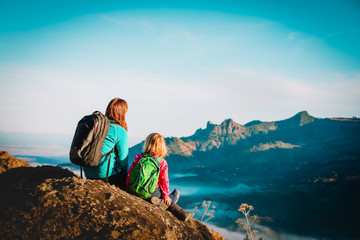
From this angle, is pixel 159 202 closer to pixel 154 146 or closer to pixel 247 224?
pixel 154 146

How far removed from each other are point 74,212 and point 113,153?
1.31 metres

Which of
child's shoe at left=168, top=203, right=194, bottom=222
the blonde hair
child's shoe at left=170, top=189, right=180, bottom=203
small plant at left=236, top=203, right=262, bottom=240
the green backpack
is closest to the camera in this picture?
the green backpack

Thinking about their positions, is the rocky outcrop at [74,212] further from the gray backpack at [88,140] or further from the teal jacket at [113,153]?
the gray backpack at [88,140]

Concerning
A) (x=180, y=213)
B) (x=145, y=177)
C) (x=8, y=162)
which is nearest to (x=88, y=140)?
(x=145, y=177)

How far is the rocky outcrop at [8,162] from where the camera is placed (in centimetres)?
442

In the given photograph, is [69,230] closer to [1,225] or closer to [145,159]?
[1,225]

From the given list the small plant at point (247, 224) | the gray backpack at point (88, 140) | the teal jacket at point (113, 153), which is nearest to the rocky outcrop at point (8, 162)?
the teal jacket at point (113, 153)

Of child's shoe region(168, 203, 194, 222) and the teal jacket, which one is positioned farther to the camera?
child's shoe region(168, 203, 194, 222)

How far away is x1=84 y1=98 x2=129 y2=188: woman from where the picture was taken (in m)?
4.27

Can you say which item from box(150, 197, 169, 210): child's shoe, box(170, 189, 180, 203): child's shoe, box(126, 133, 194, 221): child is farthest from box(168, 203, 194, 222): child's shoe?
box(170, 189, 180, 203): child's shoe

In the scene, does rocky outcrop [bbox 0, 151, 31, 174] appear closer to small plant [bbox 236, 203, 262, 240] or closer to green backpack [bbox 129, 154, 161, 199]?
green backpack [bbox 129, 154, 161, 199]

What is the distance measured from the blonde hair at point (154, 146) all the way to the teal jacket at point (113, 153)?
1.42 ft

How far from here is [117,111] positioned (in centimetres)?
460

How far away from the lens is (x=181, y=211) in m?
4.54
